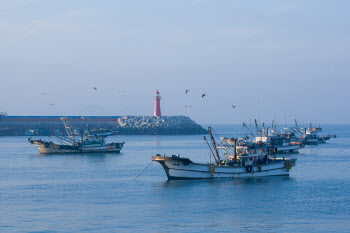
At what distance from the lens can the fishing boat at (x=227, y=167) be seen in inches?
2058

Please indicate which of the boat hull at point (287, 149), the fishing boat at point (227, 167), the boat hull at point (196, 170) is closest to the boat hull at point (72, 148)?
the boat hull at point (287, 149)

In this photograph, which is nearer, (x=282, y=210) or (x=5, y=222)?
(x=5, y=222)

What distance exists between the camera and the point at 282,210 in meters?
38.4

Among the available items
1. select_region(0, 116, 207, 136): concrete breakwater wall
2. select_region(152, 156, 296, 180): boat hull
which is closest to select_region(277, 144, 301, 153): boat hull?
select_region(152, 156, 296, 180): boat hull

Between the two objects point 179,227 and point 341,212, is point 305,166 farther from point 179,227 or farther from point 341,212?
point 179,227

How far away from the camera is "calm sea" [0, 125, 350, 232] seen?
3350 cm

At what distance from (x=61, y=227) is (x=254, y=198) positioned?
15993 mm

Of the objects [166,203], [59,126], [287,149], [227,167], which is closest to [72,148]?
[287,149]

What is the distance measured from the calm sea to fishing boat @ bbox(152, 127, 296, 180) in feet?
3.21

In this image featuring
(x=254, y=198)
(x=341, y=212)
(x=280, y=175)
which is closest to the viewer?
(x=341, y=212)

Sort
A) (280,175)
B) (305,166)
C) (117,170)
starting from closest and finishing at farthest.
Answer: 1. (280,175)
2. (117,170)
3. (305,166)

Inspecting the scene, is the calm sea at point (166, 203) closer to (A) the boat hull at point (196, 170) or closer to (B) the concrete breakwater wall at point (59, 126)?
(A) the boat hull at point (196, 170)

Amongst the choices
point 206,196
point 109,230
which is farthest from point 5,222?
point 206,196

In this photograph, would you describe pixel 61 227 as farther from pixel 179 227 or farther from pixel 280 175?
pixel 280 175
